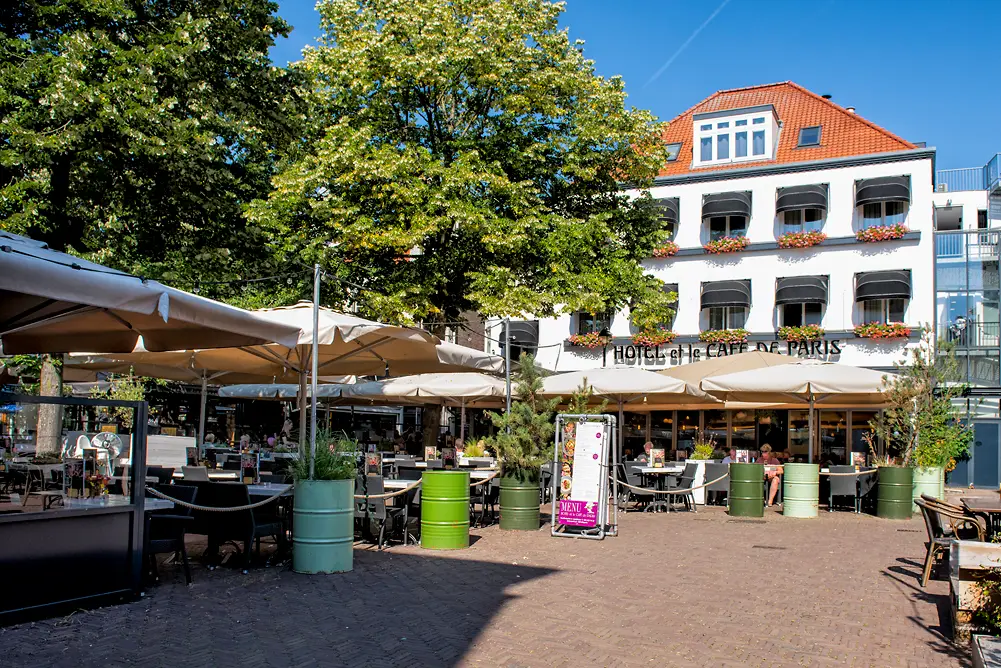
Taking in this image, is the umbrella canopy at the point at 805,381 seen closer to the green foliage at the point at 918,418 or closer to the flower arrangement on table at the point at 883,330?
the green foliage at the point at 918,418

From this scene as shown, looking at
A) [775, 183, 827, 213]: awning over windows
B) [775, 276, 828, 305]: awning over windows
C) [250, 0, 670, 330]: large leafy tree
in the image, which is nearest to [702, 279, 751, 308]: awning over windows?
[775, 276, 828, 305]: awning over windows

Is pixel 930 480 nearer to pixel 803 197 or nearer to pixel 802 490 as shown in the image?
pixel 802 490

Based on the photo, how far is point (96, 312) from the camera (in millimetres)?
8453

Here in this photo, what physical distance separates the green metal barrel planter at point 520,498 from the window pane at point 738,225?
19714 millimetres

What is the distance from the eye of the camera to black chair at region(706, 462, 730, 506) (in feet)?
61.1

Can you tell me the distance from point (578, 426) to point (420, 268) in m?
9.13

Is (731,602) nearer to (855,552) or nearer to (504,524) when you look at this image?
(855,552)

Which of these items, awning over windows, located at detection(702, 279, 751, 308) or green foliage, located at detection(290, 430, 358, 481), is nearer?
green foliage, located at detection(290, 430, 358, 481)

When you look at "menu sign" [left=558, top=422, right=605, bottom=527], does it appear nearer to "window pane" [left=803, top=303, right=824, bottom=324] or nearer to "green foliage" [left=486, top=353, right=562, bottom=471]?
"green foliage" [left=486, top=353, right=562, bottom=471]

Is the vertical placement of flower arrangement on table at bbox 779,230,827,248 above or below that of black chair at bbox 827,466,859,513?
above

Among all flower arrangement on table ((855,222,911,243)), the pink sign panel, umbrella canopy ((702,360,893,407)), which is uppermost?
flower arrangement on table ((855,222,911,243))

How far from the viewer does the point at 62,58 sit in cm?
1502

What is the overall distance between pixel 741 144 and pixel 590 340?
342 inches

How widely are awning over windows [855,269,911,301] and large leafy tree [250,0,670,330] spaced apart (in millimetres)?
8782
